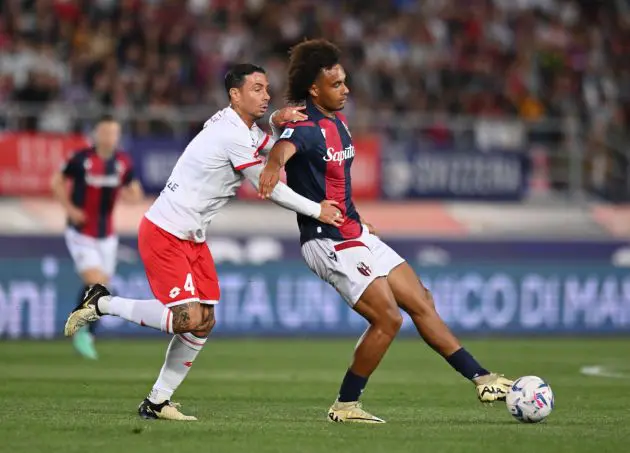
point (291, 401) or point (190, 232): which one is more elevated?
point (190, 232)

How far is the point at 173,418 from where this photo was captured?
898cm

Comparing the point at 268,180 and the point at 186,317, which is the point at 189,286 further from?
the point at 268,180

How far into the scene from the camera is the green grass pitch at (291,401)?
25.4ft

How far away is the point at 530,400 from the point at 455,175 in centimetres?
1453

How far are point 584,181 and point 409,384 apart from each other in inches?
487

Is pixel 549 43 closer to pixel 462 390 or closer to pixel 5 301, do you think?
pixel 5 301

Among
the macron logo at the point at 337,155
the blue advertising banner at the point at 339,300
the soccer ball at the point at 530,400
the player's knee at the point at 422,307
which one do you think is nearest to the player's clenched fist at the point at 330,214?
the macron logo at the point at 337,155

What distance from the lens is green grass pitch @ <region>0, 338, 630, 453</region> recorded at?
7730mm

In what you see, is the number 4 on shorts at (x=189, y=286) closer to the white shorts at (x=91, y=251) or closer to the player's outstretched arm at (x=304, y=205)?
the player's outstretched arm at (x=304, y=205)

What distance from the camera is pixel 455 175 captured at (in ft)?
75.8

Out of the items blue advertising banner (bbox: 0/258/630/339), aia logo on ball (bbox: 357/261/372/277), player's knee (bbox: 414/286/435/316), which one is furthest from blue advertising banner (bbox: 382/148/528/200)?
aia logo on ball (bbox: 357/261/372/277)

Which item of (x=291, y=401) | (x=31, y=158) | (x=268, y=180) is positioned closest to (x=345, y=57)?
(x=31, y=158)

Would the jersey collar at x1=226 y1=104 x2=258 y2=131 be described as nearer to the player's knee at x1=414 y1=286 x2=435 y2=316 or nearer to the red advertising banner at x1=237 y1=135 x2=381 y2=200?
the player's knee at x1=414 y1=286 x2=435 y2=316

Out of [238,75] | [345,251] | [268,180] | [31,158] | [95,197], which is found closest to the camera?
[268,180]
